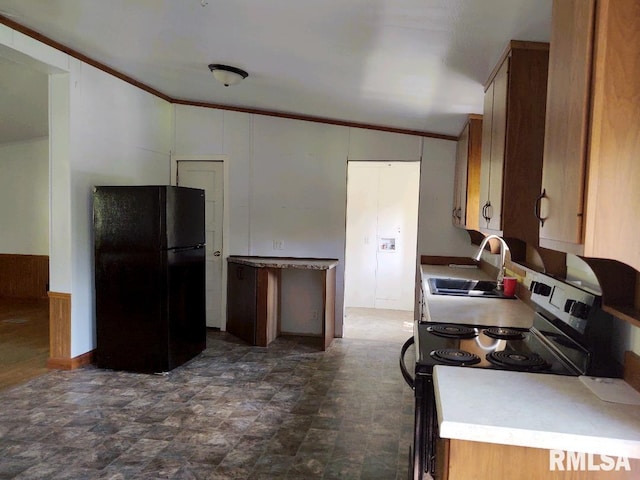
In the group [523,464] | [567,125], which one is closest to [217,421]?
[523,464]

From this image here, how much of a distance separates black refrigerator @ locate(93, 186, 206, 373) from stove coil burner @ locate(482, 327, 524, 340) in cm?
266

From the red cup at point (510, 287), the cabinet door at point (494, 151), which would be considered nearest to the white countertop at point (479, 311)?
the red cup at point (510, 287)

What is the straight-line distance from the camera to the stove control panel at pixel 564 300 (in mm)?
1563

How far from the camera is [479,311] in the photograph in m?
2.53

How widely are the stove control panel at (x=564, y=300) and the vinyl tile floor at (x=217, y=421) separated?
118 cm

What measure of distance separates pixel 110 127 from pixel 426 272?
321 cm

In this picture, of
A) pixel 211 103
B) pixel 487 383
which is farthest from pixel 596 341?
pixel 211 103

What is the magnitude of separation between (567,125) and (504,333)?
1.05 metres

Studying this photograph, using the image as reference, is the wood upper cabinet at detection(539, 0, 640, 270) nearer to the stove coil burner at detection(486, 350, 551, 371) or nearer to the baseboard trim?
the stove coil burner at detection(486, 350, 551, 371)

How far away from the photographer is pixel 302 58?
2988 mm

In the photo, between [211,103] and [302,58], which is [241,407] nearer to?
[302,58]

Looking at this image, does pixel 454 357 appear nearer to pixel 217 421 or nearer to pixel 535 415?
pixel 535 415

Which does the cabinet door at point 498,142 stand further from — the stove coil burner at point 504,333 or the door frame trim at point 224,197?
the door frame trim at point 224,197

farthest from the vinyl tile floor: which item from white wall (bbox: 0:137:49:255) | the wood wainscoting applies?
white wall (bbox: 0:137:49:255)
